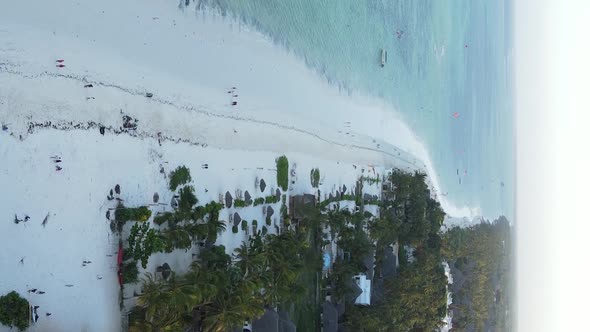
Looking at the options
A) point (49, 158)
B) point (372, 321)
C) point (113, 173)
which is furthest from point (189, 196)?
point (372, 321)

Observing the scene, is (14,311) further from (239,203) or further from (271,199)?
(271,199)

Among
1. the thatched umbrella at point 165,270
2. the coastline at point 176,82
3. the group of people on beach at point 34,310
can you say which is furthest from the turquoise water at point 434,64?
the group of people on beach at point 34,310

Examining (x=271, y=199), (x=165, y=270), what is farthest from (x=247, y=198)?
(x=165, y=270)

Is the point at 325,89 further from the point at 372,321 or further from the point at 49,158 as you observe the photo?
the point at 49,158

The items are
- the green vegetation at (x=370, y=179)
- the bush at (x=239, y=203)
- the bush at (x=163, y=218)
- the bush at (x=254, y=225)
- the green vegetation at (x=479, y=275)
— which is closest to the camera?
the bush at (x=163, y=218)

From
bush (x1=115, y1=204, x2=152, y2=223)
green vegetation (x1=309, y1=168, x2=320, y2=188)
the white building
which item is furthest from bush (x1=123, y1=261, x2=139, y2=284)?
the white building

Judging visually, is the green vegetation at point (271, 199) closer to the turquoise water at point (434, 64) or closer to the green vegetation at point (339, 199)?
the green vegetation at point (339, 199)

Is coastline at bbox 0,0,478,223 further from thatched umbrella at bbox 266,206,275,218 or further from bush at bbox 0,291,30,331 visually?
bush at bbox 0,291,30,331
